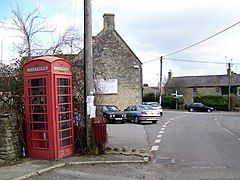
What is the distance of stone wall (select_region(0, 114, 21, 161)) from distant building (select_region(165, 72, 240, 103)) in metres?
67.9

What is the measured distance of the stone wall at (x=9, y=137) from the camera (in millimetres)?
10375

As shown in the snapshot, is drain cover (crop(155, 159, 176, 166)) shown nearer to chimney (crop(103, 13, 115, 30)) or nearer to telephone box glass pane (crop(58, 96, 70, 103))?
telephone box glass pane (crop(58, 96, 70, 103))

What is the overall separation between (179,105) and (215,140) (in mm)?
53377

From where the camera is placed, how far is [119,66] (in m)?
40.2

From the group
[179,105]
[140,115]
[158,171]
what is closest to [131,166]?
[158,171]

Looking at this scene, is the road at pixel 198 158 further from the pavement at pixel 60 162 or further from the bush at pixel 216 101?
the bush at pixel 216 101

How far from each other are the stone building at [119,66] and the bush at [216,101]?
27.6 m

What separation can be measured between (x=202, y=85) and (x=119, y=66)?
50.8 m

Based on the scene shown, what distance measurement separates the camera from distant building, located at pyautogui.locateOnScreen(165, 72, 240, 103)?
3206 inches

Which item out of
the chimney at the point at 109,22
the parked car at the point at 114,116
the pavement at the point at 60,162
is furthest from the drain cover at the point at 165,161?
the chimney at the point at 109,22

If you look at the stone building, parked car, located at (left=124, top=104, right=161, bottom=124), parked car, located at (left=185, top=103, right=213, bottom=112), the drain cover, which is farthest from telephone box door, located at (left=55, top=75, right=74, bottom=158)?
parked car, located at (left=185, top=103, right=213, bottom=112)

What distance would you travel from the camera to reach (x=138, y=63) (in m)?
40.6

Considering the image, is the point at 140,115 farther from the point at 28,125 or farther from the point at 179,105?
the point at 179,105

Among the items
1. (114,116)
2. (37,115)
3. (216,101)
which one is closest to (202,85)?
(216,101)
